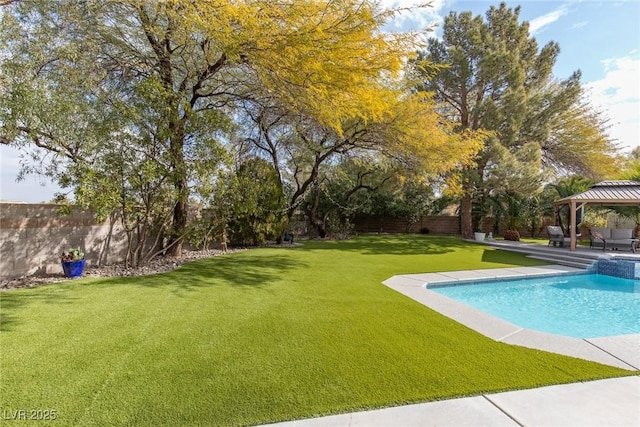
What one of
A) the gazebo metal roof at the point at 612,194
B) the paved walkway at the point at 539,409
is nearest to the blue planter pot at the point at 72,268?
the paved walkway at the point at 539,409

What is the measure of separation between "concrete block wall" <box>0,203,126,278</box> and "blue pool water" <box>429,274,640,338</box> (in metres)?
8.21

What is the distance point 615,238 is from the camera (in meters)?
12.2

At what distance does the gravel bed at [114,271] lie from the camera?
6238 mm

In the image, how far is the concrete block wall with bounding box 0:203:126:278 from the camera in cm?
643


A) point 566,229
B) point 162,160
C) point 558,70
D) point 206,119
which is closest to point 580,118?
point 558,70

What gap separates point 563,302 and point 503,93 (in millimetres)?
11179

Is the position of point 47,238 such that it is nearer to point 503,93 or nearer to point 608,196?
point 608,196

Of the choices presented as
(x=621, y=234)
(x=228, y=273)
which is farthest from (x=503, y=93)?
(x=228, y=273)

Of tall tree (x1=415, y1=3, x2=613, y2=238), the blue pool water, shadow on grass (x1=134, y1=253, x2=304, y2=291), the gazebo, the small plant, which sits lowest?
the blue pool water

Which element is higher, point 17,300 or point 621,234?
point 621,234

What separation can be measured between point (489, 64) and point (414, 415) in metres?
16.0

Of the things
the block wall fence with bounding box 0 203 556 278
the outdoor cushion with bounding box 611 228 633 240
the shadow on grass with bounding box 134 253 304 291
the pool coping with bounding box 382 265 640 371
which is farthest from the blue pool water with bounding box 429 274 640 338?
the block wall fence with bounding box 0 203 556 278

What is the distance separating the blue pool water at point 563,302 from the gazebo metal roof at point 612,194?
3627mm

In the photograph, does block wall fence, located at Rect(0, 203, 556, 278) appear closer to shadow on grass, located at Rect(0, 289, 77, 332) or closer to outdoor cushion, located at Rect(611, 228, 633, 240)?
shadow on grass, located at Rect(0, 289, 77, 332)
